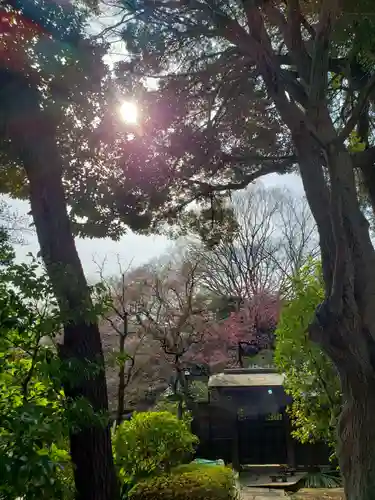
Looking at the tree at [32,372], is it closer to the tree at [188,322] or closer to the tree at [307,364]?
the tree at [307,364]

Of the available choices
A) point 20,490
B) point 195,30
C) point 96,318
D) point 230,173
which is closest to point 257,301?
point 230,173

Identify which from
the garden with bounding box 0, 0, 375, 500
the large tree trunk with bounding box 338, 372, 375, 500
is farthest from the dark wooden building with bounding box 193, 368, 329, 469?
the large tree trunk with bounding box 338, 372, 375, 500

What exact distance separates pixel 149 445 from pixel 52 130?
408cm

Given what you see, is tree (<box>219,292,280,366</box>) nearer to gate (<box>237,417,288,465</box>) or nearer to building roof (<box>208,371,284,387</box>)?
building roof (<box>208,371,284,387</box>)

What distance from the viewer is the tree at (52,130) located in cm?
429

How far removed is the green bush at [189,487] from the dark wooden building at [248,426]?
4.95 metres

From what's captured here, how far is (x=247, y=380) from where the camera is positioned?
38.1ft

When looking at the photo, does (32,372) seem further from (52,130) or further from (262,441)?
(262,441)

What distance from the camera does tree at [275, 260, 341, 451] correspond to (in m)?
6.38

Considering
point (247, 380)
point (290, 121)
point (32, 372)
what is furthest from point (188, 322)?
point (32, 372)

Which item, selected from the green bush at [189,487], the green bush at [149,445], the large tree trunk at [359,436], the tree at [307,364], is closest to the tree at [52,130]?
the green bush at [189,487]

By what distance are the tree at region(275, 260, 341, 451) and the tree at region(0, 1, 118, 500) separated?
9.77 feet

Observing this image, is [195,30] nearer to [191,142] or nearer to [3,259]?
[191,142]

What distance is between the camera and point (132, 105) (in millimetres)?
6152
